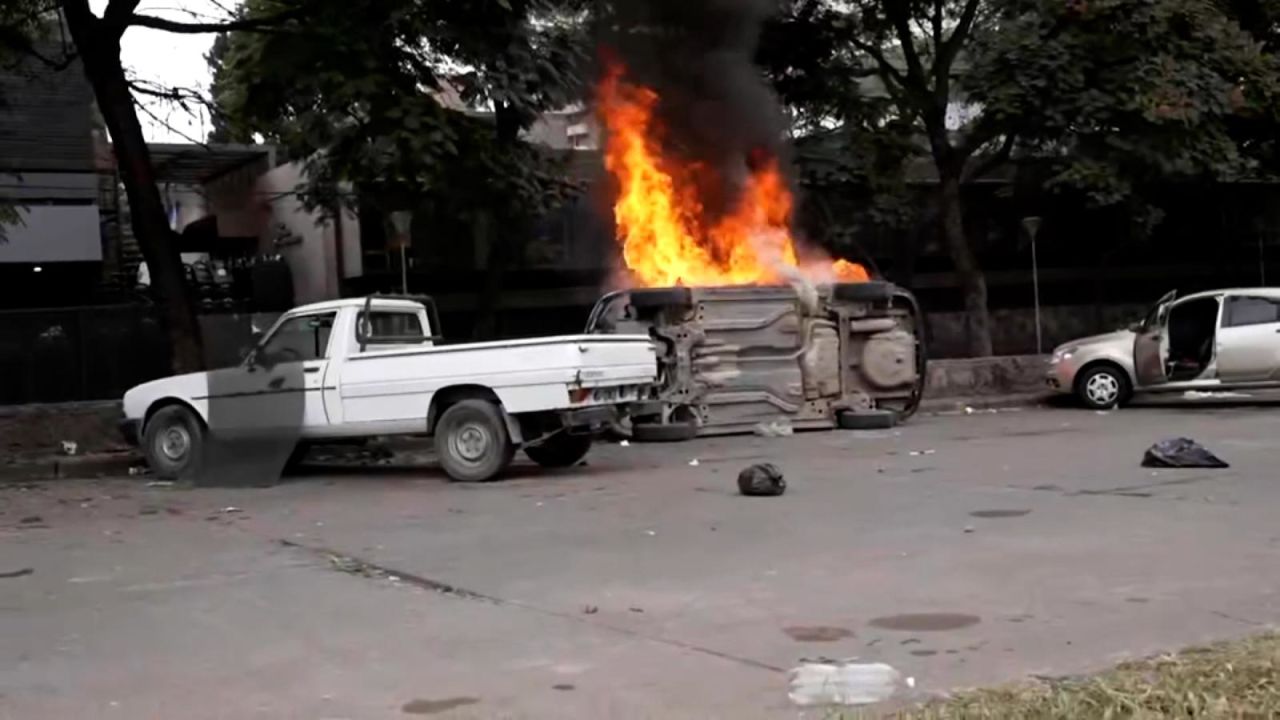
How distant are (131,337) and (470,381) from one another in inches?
322

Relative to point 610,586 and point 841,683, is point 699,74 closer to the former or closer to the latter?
point 610,586

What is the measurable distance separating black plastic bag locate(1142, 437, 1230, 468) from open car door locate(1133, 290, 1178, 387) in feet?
23.2

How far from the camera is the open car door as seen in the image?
18453 millimetres

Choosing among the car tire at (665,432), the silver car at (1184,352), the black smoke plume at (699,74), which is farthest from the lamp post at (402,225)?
the silver car at (1184,352)

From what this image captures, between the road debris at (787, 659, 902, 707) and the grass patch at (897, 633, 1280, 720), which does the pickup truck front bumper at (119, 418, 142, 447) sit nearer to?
the road debris at (787, 659, 902, 707)

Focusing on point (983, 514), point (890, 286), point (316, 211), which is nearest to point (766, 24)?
Answer: point (890, 286)

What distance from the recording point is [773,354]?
1625 centimetres

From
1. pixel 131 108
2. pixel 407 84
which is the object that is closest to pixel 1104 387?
pixel 407 84

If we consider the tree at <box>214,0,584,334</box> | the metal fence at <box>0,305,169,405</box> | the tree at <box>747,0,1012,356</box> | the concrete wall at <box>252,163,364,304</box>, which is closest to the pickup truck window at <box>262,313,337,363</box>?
the tree at <box>214,0,584,334</box>

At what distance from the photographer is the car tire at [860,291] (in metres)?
16.5

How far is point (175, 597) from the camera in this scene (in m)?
7.32

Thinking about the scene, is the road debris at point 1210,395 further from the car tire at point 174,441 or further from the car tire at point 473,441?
the car tire at point 174,441

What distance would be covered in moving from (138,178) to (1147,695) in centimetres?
1392

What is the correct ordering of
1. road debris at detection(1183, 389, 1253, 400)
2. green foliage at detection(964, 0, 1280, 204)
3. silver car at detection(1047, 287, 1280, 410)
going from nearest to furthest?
silver car at detection(1047, 287, 1280, 410)
road debris at detection(1183, 389, 1253, 400)
green foliage at detection(964, 0, 1280, 204)
